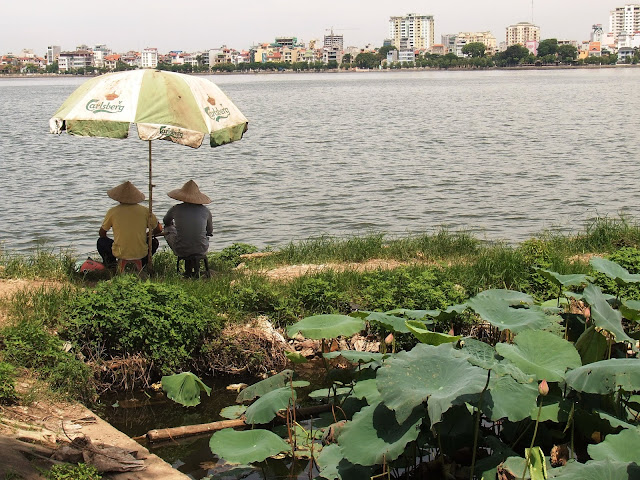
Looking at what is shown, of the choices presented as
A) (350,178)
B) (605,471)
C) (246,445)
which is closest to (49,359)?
(246,445)

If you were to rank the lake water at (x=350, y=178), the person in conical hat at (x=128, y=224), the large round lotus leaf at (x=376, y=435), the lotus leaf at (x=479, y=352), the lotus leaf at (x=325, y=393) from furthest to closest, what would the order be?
1. the lake water at (x=350, y=178)
2. the person in conical hat at (x=128, y=224)
3. the lotus leaf at (x=325, y=393)
4. the lotus leaf at (x=479, y=352)
5. the large round lotus leaf at (x=376, y=435)

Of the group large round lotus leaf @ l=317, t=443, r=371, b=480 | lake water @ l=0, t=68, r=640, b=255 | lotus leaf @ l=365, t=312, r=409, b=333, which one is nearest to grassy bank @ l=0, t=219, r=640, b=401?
lotus leaf @ l=365, t=312, r=409, b=333

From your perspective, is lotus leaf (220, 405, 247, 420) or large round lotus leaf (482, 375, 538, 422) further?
lotus leaf (220, 405, 247, 420)

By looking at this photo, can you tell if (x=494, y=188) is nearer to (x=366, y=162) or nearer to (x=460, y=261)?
(x=366, y=162)

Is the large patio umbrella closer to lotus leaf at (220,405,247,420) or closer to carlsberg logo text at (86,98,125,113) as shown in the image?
carlsberg logo text at (86,98,125,113)

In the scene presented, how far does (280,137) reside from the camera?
32906mm

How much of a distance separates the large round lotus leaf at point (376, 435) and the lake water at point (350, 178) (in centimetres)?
919

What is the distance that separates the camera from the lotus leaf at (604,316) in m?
4.97

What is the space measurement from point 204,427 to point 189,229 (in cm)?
347

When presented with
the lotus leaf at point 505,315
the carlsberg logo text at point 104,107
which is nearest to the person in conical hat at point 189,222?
the carlsberg logo text at point 104,107

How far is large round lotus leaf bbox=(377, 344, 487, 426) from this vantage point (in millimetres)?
3980

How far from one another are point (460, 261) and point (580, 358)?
14.7 feet

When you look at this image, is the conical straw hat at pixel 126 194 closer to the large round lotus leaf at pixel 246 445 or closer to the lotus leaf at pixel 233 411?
the lotus leaf at pixel 233 411

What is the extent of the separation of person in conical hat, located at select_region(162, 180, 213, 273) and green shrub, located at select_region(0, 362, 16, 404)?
3.44m
